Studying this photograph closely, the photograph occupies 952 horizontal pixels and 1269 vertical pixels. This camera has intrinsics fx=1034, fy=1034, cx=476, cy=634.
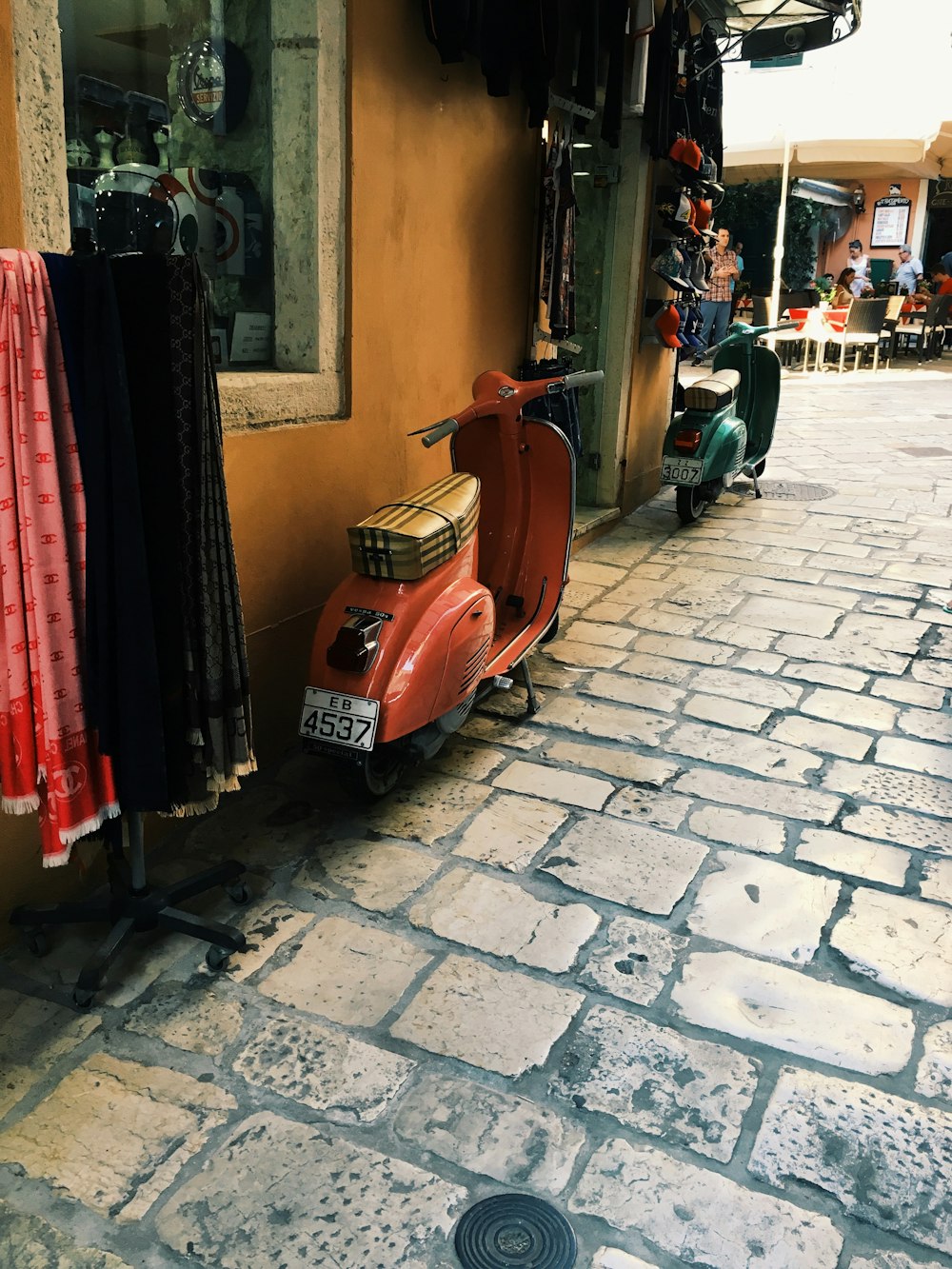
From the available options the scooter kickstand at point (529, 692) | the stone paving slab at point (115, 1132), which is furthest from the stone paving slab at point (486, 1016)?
the scooter kickstand at point (529, 692)

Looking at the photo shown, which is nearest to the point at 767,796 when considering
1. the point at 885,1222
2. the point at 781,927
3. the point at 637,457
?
the point at 781,927

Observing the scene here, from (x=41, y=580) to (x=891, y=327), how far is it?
1844 centimetres

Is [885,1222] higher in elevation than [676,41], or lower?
lower

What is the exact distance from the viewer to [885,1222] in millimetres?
1879

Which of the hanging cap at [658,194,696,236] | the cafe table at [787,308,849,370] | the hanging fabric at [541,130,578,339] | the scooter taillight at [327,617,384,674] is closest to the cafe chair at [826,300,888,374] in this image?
the cafe table at [787,308,849,370]

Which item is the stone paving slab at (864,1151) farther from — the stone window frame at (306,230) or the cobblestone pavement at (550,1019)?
the stone window frame at (306,230)

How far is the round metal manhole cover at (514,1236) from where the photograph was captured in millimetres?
1783

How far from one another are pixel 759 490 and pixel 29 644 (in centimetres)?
696

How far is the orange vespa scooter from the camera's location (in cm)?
301

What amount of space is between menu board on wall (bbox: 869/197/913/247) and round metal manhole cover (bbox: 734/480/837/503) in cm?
1643

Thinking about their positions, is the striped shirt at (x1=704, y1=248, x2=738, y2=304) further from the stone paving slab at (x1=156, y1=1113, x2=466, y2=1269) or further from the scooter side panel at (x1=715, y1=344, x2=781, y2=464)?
the stone paving slab at (x1=156, y1=1113, x2=466, y2=1269)

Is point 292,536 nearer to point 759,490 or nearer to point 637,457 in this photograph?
point 637,457

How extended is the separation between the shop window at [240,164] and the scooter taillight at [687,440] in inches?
132

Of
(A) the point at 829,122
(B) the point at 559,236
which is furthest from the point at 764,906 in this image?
(A) the point at 829,122
